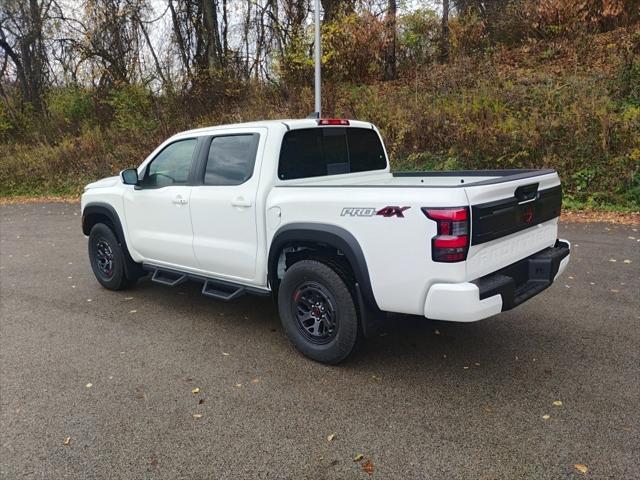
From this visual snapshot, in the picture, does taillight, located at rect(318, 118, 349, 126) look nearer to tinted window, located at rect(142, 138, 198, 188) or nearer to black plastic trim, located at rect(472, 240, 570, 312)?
tinted window, located at rect(142, 138, 198, 188)

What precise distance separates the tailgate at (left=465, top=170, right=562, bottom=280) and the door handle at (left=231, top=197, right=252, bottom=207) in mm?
1849

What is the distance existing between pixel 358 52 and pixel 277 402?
1382cm

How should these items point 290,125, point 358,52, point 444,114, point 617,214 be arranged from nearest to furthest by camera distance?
point 290,125, point 617,214, point 444,114, point 358,52

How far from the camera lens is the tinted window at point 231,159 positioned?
4.27 metres

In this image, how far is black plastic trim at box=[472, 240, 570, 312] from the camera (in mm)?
3232

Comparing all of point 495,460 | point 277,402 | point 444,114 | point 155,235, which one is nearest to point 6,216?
point 155,235

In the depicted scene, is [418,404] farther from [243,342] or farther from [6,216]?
[6,216]

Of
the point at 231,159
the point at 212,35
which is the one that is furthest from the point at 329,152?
the point at 212,35

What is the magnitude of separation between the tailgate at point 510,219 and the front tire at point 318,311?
0.94 m

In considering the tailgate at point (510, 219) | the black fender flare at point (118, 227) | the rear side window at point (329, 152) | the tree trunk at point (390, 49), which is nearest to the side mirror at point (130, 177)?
the black fender flare at point (118, 227)

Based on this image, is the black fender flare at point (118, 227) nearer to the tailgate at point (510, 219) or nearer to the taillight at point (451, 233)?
the taillight at point (451, 233)

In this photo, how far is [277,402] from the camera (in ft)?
11.2

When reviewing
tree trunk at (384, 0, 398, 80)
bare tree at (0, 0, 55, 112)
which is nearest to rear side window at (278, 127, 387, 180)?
tree trunk at (384, 0, 398, 80)

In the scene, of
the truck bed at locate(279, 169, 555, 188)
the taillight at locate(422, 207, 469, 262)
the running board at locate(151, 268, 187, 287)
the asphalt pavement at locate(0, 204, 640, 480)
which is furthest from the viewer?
the running board at locate(151, 268, 187, 287)
